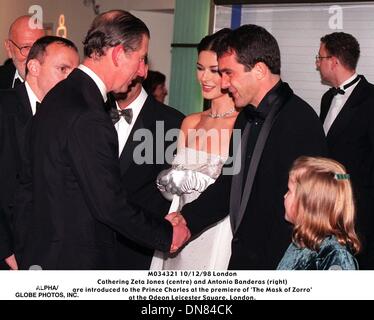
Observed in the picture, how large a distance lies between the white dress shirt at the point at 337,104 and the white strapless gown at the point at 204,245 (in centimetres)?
181

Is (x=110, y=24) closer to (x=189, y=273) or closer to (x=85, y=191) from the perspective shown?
(x=85, y=191)

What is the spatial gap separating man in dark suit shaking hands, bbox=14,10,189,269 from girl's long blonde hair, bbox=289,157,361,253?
2.40 ft

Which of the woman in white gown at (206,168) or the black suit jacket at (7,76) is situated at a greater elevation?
the black suit jacket at (7,76)

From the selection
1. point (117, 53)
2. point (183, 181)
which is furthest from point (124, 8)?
point (117, 53)

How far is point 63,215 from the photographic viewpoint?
3221 mm

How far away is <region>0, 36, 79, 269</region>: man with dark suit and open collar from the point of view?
13.1 ft

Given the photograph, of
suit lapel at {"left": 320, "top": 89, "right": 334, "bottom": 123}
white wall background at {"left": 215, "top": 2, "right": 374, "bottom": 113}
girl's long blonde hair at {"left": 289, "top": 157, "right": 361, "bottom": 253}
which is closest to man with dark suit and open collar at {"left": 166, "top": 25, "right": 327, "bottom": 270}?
girl's long blonde hair at {"left": 289, "top": 157, "right": 361, "bottom": 253}

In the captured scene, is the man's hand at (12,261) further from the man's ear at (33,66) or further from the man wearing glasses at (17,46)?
the man wearing glasses at (17,46)

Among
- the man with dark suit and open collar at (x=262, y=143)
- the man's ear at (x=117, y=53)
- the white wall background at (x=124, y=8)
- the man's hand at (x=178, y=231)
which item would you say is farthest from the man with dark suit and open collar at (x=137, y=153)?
the white wall background at (x=124, y=8)

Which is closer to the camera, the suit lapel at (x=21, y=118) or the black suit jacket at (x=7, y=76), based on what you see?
the suit lapel at (x=21, y=118)

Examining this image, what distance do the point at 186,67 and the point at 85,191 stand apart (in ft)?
16.1

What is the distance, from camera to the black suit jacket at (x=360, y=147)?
5.83 meters

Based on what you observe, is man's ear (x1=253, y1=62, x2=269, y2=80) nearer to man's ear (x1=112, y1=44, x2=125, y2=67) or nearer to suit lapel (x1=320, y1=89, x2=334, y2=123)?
man's ear (x1=112, y1=44, x2=125, y2=67)

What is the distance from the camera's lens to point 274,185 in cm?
347
